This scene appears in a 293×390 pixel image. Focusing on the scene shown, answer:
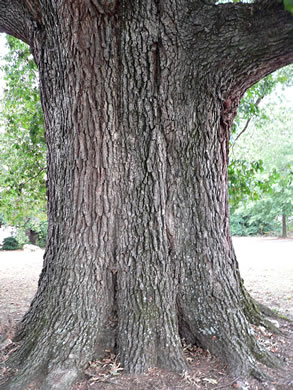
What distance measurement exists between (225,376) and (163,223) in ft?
4.59

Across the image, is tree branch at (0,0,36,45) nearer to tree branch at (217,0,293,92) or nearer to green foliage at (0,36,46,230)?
tree branch at (217,0,293,92)

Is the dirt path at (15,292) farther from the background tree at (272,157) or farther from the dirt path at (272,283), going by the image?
the background tree at (272,157)

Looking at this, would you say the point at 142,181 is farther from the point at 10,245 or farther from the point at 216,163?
the point at 10,245

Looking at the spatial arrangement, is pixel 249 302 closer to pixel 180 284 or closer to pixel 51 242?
pixel 180 284

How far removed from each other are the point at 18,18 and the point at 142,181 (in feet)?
7.76

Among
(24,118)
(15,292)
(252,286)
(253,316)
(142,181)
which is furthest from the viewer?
(252,286)

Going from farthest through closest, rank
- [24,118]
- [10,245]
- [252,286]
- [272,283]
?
1. [10,245]
2. [272,283]
3. [252,286]
4. [24,118]

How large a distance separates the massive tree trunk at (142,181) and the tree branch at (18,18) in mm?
288

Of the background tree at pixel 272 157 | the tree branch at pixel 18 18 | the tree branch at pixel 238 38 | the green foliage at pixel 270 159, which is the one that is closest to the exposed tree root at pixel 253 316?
the tree branch at pixel 238 38

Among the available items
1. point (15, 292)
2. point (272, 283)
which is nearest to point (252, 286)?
point (272, 283)

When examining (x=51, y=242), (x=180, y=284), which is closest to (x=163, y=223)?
(x=180, y=284)

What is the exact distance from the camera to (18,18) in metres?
3.46

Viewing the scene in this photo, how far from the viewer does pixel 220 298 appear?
2941 millimetres

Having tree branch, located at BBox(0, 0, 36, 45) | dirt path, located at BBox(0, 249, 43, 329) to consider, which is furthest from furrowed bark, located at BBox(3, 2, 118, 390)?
dirt path, located at BBox(0, 249, 43, 329)
